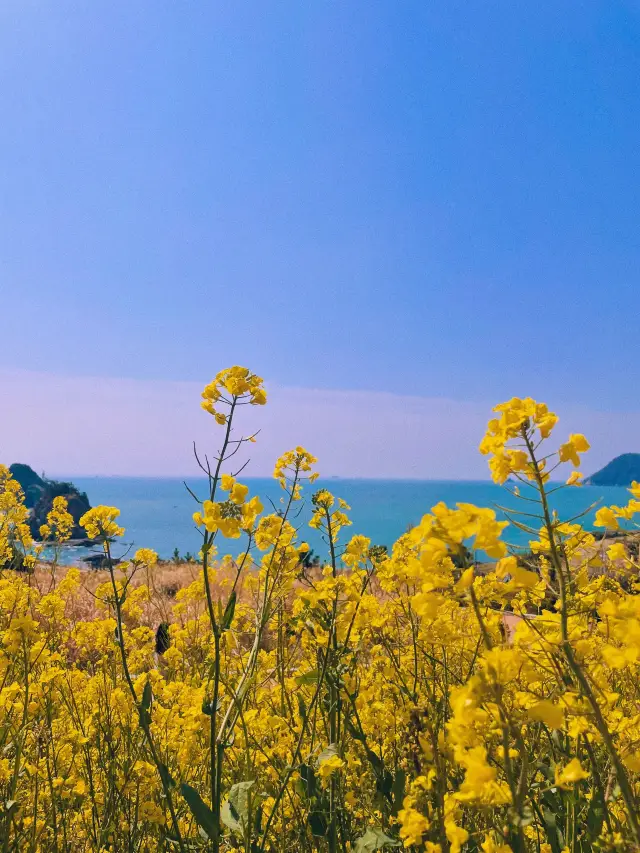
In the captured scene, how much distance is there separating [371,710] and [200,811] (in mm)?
1232

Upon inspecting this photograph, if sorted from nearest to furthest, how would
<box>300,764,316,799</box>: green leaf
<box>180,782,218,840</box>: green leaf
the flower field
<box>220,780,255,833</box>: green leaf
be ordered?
the flower field < <box>180,782,218,840</box>: green leaf < <box>220,780,255,833</box>: green leaf < <box>300,764,316,799</box>: green leaf

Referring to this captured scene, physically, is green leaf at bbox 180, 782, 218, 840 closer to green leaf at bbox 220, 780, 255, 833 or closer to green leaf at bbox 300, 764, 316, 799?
green leaf at bbox 220, 780, 255, 833

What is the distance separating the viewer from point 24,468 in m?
65.6

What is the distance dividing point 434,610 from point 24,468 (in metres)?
73.9

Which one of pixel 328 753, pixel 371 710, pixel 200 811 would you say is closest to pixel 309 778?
pixel 328 753

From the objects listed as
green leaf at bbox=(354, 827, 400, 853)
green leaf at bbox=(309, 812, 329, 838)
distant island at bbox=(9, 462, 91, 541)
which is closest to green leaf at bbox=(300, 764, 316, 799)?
green leaf at bbox=(309, 812, 329, 838)

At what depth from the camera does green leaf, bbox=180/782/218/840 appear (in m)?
1.38

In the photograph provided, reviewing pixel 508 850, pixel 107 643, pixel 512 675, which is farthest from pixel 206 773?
pixel 512 675

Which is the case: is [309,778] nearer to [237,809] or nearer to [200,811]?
[237,809]

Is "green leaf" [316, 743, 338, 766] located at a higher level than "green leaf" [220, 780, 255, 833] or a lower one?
higher

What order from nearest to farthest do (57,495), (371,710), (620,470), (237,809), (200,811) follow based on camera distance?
(200,811)
(237,809)
(371,710)
(57,495)
(620,470)

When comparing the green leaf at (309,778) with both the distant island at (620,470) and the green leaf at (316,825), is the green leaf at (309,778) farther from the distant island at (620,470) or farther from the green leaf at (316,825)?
the distant island at (620,470)

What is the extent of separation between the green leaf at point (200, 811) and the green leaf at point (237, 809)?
0.13 meters

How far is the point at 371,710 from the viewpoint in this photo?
8.11 ft
